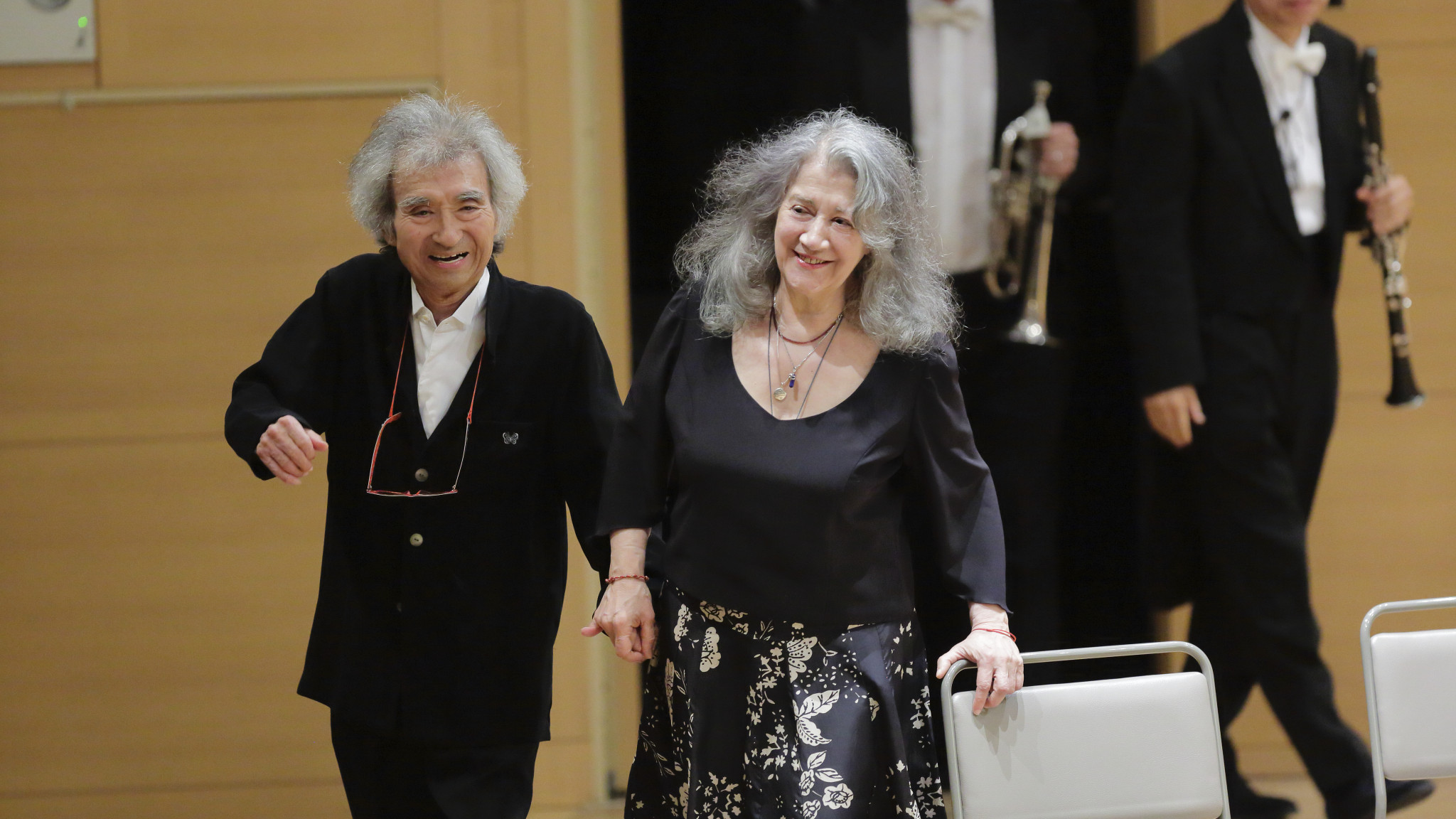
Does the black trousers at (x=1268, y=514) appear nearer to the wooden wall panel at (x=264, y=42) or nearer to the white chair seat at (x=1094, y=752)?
the white chair seat at (x=1094, y=752)

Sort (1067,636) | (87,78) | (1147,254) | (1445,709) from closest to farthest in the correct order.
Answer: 1. (1445,709)
2. (87,78)
3. (1147,254)
4. (1067,636)

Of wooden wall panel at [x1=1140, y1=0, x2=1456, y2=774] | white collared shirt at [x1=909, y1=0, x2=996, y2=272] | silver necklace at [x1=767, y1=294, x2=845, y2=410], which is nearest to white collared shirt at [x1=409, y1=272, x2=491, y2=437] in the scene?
silver necklace at [x1=767, y1=294, x2=845, y2=410]

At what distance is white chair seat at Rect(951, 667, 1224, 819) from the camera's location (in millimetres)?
1956

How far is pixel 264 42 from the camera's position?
2.77 meters

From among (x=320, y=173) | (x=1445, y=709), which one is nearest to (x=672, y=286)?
(x=320, y=173)

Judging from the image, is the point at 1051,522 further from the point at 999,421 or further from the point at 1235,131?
the point at 1235,131

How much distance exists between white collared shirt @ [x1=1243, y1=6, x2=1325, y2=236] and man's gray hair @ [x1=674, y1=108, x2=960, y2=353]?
1247 millimetres

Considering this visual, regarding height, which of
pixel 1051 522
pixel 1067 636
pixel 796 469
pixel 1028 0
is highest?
pixel 1028 0

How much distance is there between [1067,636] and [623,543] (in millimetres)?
1538

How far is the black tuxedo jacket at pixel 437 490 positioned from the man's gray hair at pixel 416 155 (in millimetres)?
90

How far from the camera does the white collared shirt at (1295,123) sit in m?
2.91

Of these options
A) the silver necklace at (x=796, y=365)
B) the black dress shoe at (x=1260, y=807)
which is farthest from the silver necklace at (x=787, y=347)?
the black dress shoe at (x=1260, y=807)

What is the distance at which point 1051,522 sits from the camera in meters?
3.11

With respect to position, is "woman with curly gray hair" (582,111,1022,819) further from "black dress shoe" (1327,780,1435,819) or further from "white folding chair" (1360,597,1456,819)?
"black dress shoe" (1327,780,1435,819)
